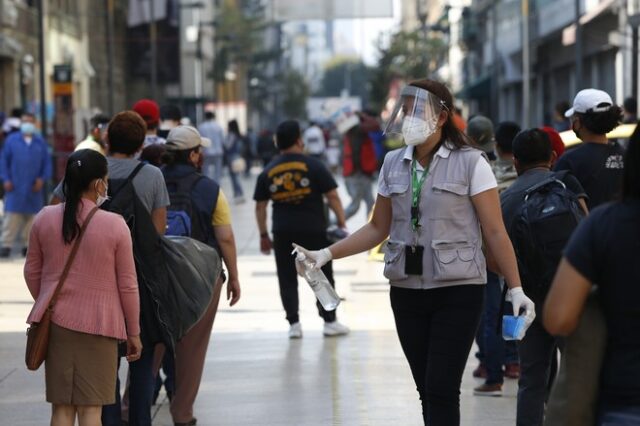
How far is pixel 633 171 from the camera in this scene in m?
4.04

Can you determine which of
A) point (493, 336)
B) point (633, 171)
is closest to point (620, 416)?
point (633, 171)

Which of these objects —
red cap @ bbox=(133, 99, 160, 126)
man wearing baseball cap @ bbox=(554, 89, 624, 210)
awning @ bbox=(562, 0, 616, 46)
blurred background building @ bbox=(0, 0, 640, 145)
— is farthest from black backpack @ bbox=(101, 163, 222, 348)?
awning @ bbox=(562, 0, 616, 46)

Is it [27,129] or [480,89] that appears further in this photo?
[480,89]

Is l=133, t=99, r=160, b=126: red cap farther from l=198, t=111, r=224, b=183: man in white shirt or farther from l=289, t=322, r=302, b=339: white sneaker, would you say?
l=198, t=111, r=224, b=183: man in white shirt

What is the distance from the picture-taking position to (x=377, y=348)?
1102 cm

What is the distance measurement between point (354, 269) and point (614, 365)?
13126 mm

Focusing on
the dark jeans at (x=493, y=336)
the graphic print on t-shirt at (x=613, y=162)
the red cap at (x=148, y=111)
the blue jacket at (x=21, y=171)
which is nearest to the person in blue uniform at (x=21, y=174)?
the blue jacket at (x=21, y=171)

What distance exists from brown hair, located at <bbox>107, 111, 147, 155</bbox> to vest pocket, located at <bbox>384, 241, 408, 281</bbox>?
1.72m

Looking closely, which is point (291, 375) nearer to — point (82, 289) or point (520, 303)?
point (82, 289)

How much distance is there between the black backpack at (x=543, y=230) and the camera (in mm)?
6414

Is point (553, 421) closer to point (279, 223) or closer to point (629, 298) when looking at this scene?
point (629, 298)

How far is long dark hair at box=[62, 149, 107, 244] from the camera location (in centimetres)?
613

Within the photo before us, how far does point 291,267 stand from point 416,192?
5.52 meters

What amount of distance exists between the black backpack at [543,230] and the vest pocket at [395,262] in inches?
26.4
